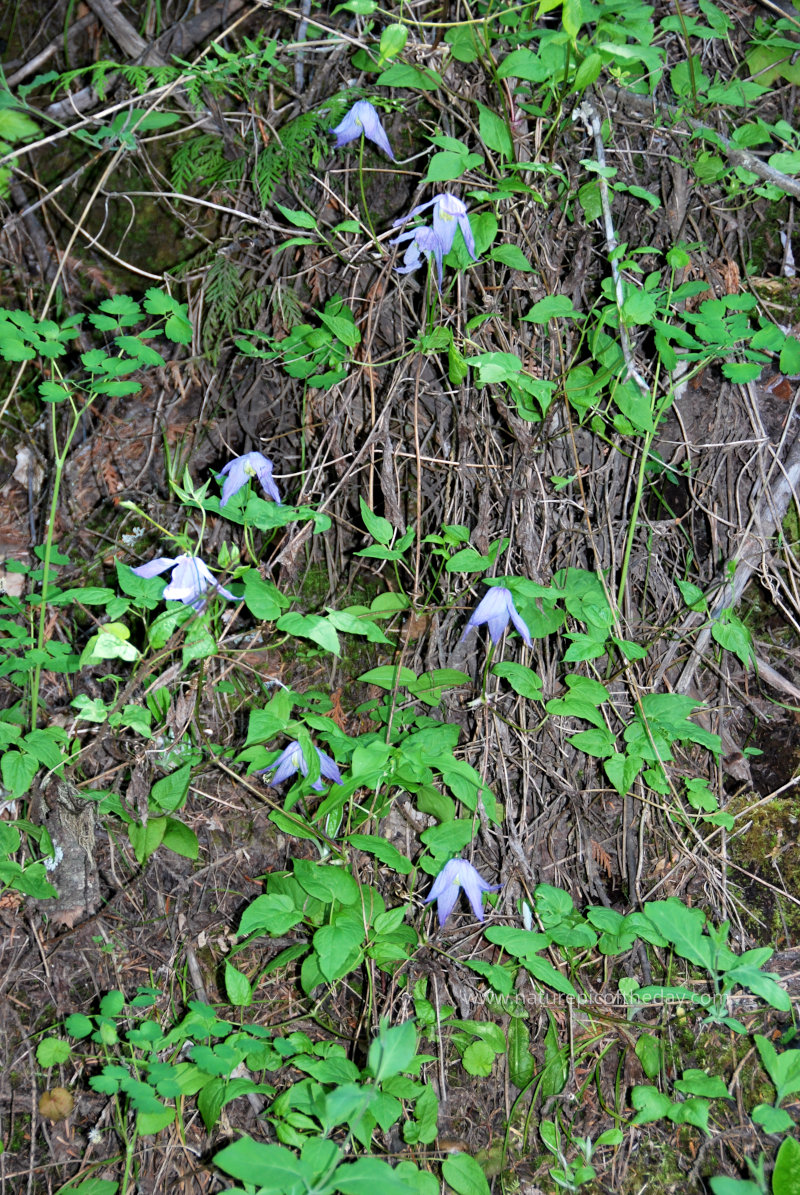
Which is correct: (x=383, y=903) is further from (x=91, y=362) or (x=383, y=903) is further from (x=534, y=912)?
(x=91, y=362)

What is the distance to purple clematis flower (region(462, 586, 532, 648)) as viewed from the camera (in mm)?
1558

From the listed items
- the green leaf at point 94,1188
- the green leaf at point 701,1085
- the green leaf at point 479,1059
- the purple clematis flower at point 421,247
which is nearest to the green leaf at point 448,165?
the purple clematis flower at point 421,247

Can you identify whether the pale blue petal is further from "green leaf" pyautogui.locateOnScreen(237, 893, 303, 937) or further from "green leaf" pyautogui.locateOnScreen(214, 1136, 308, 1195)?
"green leaf" pyautogui.locateOnScreen(214, 1136, 308, 1195)

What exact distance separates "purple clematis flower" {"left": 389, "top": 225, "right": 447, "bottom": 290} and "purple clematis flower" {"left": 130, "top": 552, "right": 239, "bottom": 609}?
723 mm

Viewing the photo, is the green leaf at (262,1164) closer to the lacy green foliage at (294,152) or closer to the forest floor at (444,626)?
the forest floor at (444,626)

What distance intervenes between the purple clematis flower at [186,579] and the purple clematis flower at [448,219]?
79 centimetres

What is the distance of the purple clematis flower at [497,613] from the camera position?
1.56 meters

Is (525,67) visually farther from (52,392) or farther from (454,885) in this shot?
(454,885)

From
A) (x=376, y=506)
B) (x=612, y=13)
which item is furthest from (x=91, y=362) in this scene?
(x=612, y=13)

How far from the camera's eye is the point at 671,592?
1.83 m

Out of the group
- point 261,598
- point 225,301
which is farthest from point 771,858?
point 225,301

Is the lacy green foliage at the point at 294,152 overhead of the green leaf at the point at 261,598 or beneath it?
overhead

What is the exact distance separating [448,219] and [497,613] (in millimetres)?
775

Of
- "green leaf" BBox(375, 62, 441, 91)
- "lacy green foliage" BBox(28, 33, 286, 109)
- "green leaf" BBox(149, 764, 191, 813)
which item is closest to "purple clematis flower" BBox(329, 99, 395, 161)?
"green leaf" BBox(375, 62, 441, 91)
